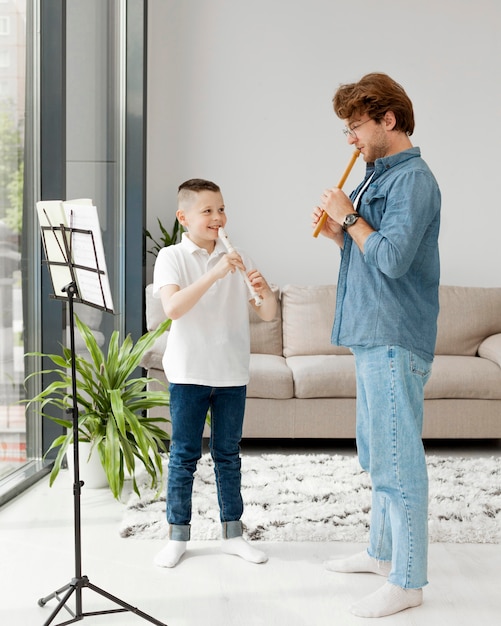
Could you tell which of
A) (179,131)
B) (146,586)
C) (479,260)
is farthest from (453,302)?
(146,586)

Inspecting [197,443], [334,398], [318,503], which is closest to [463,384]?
[334,398]

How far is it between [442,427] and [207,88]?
8.94 feet

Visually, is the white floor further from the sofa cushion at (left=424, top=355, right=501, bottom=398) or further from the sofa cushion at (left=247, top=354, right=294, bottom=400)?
the sofa cushion at (left=424, top=355, right=501, bottom=398)

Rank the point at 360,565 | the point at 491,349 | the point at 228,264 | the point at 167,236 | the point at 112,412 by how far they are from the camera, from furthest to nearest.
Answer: the point at 167,236
the point at 491,349
the point at 112,412
the point at 360,565
the point at 228,264

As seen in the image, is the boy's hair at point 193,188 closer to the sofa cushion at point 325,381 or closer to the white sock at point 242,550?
the white sock at point 242,550

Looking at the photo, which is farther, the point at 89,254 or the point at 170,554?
the point at 170,554

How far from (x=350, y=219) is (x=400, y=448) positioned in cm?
64

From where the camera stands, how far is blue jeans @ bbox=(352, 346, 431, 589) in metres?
2.17

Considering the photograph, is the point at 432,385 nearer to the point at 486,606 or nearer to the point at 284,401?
the point at 284,401

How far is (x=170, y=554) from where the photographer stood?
260 centimetres

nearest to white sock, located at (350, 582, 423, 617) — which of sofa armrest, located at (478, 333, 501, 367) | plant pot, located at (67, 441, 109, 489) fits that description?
plant pot, located at (67, 441, 109, 489)

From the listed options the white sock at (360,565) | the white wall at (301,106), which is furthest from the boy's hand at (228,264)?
the white wall at (301,106)

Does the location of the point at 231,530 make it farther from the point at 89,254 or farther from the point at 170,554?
the point at 89,254

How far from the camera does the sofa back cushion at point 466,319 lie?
15.7 ft
